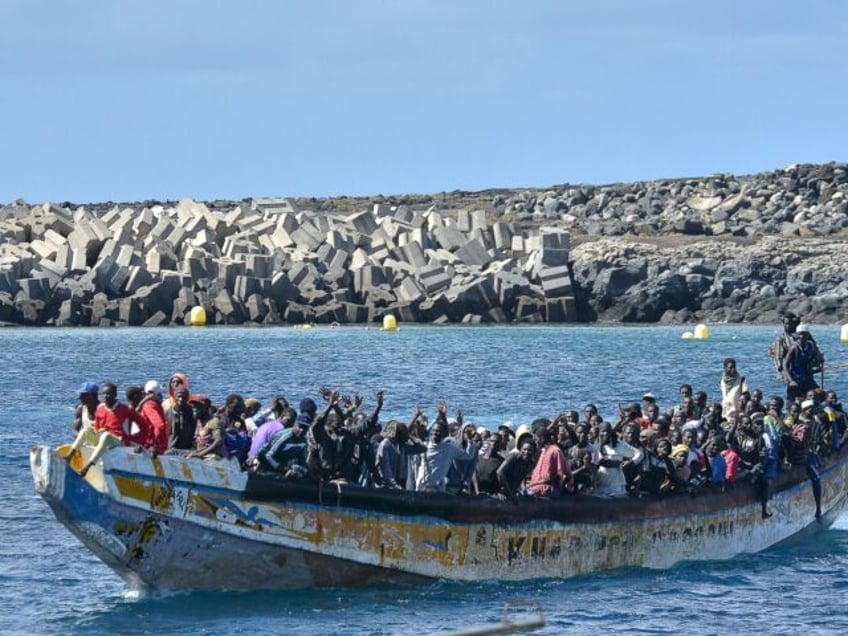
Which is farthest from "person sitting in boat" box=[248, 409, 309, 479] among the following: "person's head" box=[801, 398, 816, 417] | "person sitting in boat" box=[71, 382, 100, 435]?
"person's head" box=[801, 398, 816, 417]

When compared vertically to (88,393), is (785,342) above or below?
above

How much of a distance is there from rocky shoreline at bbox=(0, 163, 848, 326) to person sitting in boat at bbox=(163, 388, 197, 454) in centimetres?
6857

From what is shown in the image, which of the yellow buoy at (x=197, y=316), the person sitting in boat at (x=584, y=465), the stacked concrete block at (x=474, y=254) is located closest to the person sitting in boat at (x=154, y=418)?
the person sitting in boat at (x=584, y=465)

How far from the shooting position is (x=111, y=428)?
20.4 m

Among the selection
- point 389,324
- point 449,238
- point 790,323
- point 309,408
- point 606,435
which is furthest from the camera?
point 449,238

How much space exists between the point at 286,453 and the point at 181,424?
4.61ft

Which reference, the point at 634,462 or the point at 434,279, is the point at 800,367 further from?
the point at 434,279

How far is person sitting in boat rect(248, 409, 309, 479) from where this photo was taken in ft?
69.1

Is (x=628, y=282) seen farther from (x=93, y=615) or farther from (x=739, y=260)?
(x=93, y=615)

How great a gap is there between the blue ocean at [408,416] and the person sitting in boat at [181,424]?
5.76ft

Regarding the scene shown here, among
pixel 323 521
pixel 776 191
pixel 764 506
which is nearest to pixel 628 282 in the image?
pixel 776 191

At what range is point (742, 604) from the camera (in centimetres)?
2302

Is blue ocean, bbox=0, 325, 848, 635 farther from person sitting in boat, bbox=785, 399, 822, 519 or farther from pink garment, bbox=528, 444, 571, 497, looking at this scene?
pink garment, bbox=528, 444, 571, 497

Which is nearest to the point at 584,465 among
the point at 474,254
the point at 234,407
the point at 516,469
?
the point at 516,469
